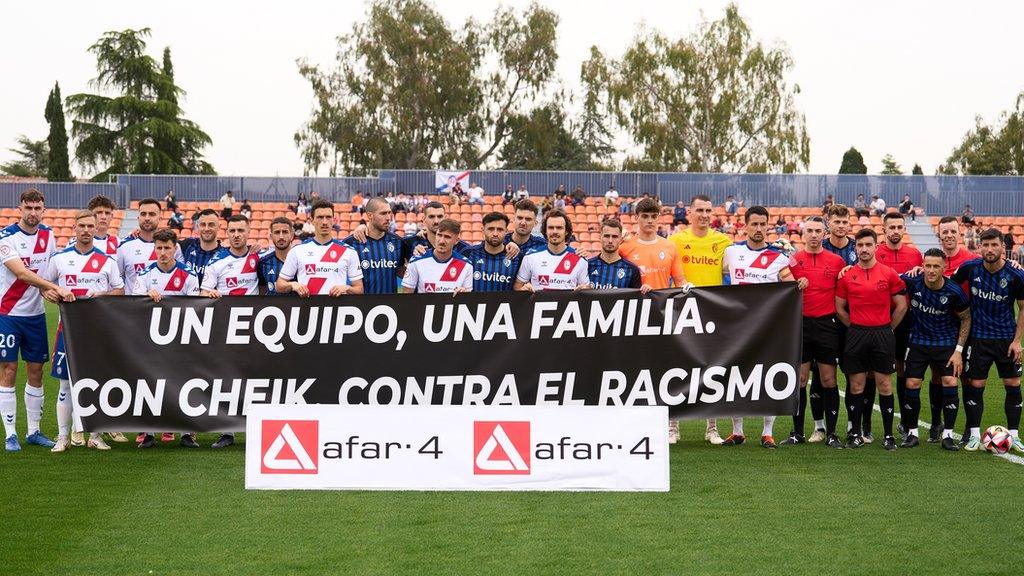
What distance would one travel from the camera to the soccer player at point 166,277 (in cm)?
834

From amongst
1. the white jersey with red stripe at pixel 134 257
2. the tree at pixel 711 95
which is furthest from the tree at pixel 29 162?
the white jersey with red stripe at pixel 134 257

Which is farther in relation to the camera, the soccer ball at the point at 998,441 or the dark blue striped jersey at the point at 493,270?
the dark blue striped jersey at the point at 493,270

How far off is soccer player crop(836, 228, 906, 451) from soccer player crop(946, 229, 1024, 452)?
58 centimetres

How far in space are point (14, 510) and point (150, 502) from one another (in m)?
0.72

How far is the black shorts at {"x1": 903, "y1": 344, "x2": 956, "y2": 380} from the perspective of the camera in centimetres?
836

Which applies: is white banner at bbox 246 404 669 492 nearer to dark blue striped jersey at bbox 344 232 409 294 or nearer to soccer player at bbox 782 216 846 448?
dark blue striped jersey at bbox 344 232 409 294

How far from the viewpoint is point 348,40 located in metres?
53.9

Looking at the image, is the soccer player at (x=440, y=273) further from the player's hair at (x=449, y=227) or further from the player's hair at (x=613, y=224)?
the player's hair at (x=613, y=224)

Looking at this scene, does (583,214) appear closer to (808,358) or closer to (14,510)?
(808,358)

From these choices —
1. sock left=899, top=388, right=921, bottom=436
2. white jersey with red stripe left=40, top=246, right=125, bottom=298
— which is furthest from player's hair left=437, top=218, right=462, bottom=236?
sock left=899, top=388, right=921, bottom=436

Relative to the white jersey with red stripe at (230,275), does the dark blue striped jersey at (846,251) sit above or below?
above

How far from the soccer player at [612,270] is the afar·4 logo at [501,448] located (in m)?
2.22

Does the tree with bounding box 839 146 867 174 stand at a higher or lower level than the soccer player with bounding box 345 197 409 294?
higher

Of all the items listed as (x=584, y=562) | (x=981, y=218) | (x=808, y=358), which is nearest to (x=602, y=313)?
(x=808, y=358)
